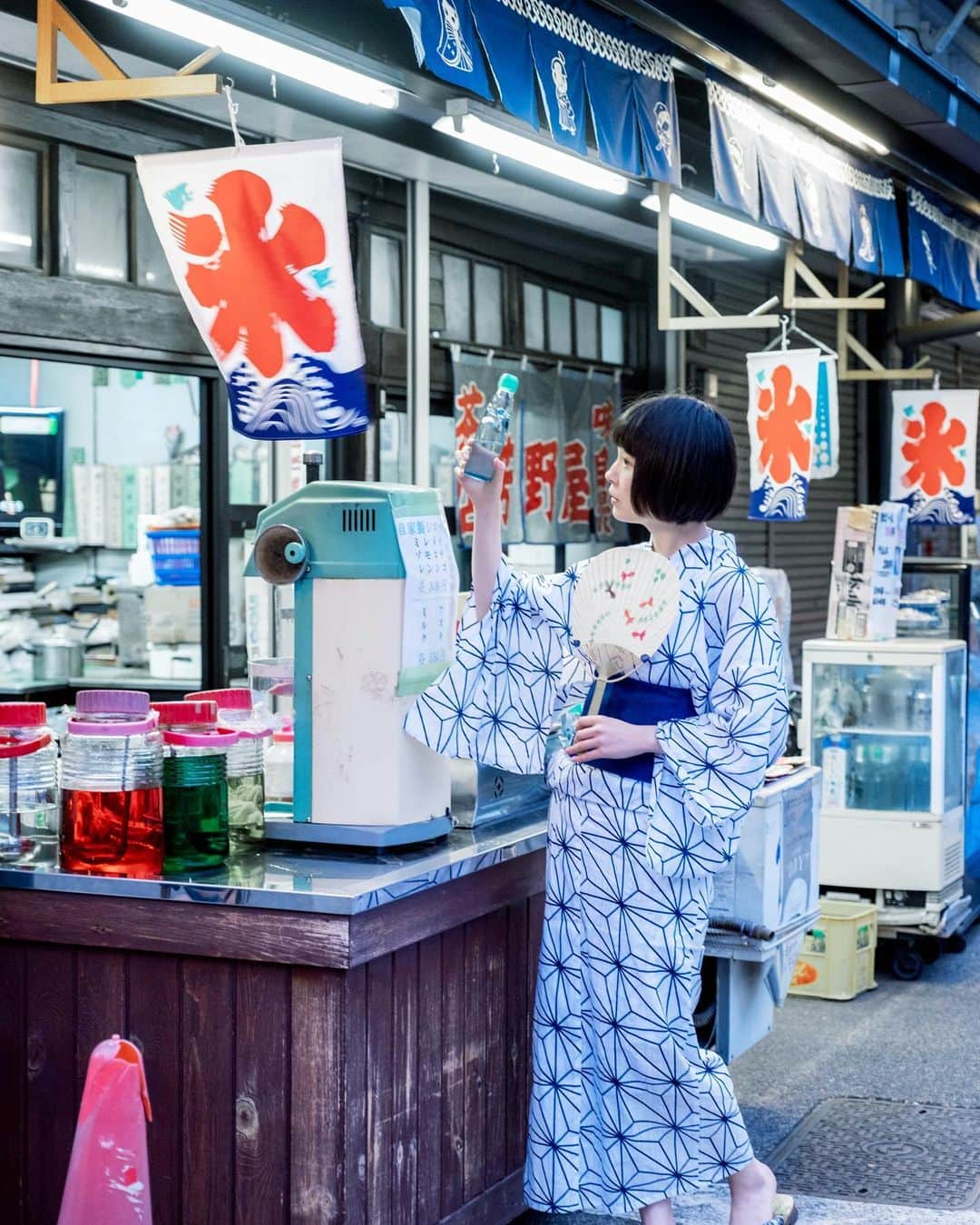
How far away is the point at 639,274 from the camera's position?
11.6 metres

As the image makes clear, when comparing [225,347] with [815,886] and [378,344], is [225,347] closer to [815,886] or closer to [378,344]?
[815,886]

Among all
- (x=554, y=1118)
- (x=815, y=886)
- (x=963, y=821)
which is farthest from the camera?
(x=963, y=821)

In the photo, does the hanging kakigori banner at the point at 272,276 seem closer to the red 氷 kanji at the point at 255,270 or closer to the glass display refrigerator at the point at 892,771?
the red 氷 kanji at the point at 255,270

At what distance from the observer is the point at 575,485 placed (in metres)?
10.8

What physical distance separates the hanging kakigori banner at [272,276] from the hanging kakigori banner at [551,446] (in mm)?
5164

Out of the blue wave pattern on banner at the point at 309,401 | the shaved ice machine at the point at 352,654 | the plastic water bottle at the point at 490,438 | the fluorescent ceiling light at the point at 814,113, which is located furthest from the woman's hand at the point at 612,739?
the fluorescent ceiling light at the point at 814,113

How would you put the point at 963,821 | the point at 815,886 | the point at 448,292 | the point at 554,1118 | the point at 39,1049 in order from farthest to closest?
the point at 448,292
the point at 963,821
the point at 815,886
the point at 554,1118
the point at 39,1049

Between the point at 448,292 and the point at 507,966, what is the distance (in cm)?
606

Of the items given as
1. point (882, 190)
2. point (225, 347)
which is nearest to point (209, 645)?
point (225, 347)

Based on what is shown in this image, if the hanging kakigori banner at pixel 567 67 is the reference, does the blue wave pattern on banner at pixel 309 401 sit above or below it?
below

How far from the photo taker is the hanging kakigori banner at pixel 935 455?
10.6 meters

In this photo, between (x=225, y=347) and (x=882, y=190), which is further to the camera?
(x=882, y=190)

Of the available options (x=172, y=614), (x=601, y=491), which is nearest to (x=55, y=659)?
(x=172, y=614)

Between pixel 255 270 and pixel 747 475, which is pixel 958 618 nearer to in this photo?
pixel 747 475
